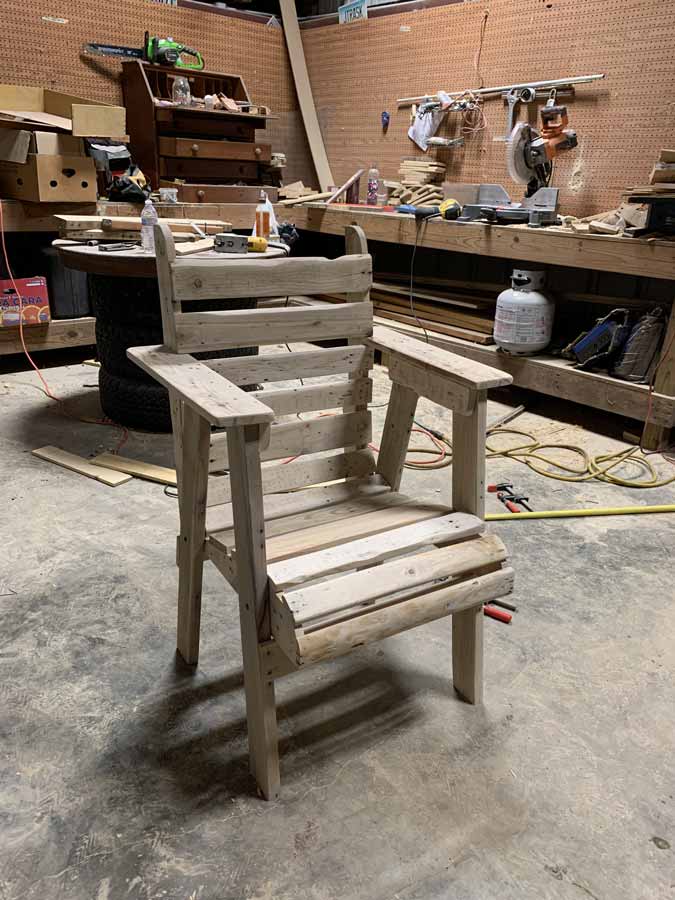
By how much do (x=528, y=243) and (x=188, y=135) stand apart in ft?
7.97

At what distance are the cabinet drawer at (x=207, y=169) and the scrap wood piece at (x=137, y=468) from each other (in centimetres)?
240

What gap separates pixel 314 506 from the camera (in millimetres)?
1657

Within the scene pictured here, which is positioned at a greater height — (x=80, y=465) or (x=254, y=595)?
(x=254, y=595)

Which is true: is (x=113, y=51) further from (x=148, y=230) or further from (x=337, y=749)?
(x=337, y=749)

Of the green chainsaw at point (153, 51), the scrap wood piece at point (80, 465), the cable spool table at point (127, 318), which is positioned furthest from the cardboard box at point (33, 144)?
the scrap wood piece at point (80, 465)

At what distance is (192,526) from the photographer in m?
1.57

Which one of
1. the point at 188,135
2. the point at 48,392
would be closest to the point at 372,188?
the point at 188,135

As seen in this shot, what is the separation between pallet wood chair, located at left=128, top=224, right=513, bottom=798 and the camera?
4.12 feet

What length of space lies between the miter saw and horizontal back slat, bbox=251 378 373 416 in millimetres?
2161

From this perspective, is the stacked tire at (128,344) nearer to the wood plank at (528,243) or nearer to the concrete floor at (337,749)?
the concrete floor at (337,749)

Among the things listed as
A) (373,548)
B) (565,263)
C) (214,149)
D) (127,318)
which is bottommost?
(373,548)

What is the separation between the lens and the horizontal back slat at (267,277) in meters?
1.50

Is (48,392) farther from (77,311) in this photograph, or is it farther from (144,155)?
(144,155)

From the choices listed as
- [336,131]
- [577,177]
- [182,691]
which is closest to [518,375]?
[577,177]
